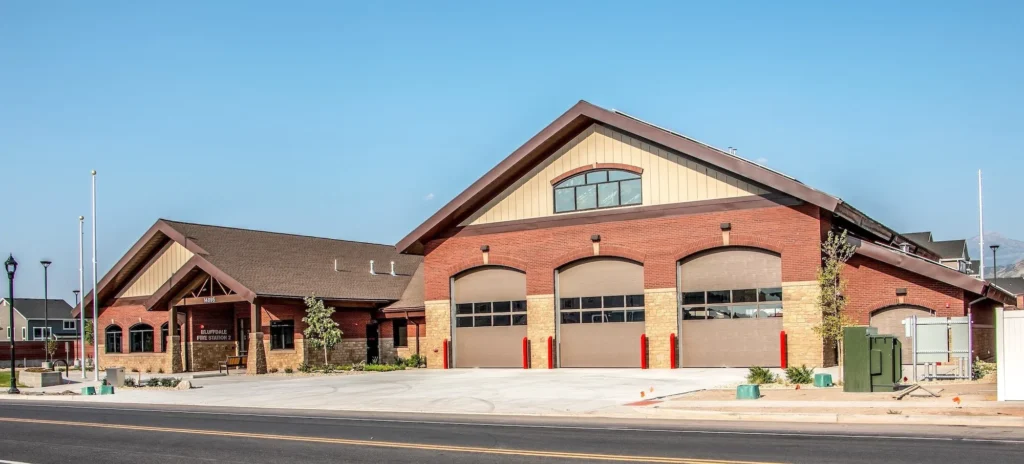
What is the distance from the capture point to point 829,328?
90.6 feet

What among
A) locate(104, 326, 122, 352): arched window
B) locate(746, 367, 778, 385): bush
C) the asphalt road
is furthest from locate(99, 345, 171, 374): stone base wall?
locate(746, 367, 778, 385): bush

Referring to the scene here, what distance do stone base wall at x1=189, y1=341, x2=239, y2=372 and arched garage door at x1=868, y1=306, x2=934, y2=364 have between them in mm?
29988

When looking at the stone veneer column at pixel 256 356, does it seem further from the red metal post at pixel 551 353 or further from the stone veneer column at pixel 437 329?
the red metal post at pixel 551 353

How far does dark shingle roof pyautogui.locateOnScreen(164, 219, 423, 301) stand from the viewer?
140ft

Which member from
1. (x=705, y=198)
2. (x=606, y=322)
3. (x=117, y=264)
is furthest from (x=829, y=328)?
(x=117, y=264)

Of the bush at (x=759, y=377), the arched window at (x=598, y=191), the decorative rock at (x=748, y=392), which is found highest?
the arched window at (x=598, y=191)

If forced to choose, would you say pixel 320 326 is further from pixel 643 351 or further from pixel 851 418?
pixel 851 418

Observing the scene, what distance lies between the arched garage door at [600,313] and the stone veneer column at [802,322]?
545 cm

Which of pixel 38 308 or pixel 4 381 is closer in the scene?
pixel 4 381

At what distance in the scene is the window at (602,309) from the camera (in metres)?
36.1

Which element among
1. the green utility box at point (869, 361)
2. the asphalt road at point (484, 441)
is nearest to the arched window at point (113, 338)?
the asphalt road at point (484, 441)

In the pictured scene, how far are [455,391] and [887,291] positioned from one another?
15178mm

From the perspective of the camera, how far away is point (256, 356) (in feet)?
135

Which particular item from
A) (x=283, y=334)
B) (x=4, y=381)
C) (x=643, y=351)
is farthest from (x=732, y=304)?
(x=4, y=381)
